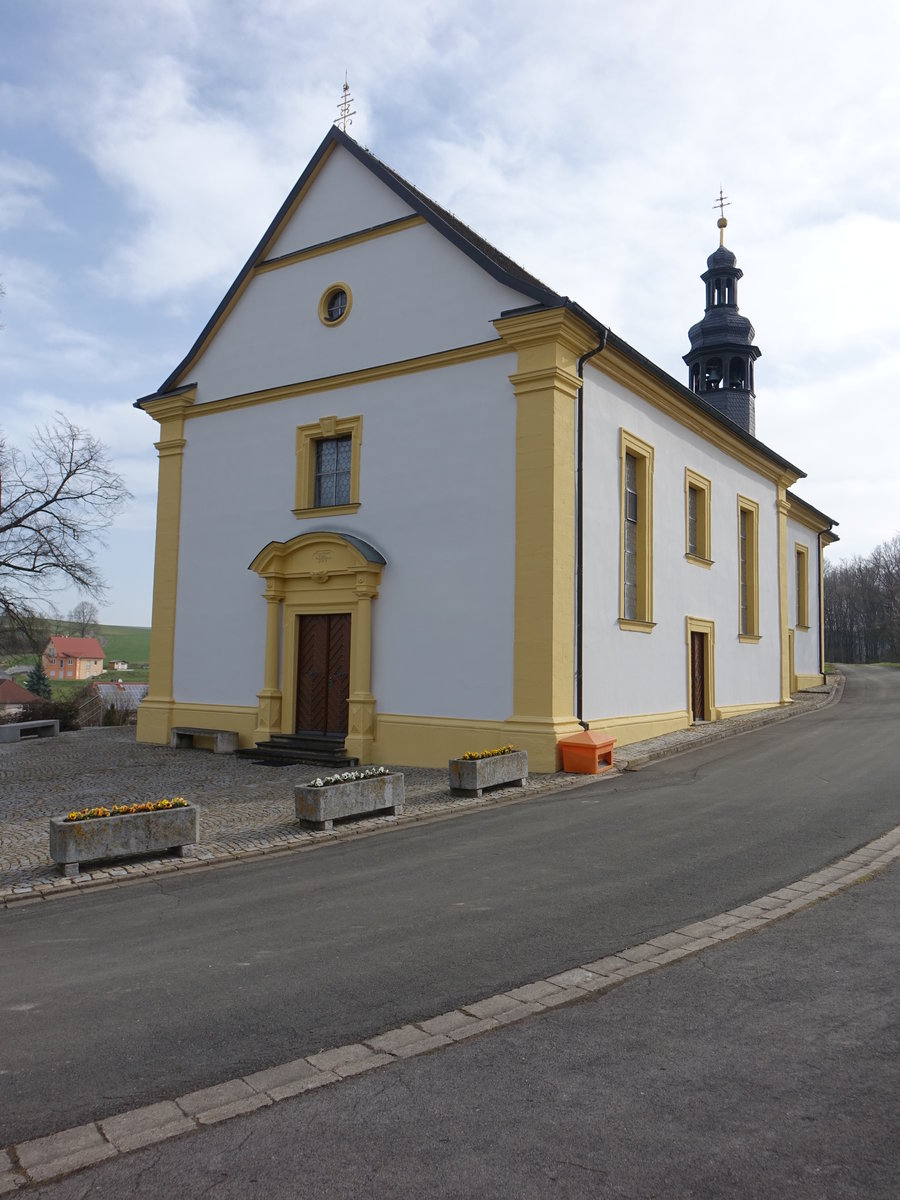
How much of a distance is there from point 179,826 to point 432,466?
834 cm

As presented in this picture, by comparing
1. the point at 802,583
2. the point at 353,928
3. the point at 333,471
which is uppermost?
the point at 333,471

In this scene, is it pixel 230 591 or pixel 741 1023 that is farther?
pixel 230 591

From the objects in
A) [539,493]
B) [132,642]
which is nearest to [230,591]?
[539,493]

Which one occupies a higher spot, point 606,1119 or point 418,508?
point 418,508

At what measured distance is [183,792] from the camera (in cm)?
1295

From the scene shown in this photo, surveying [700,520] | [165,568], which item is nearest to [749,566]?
[700,520]

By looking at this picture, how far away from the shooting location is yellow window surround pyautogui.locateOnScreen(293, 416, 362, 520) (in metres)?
16.9

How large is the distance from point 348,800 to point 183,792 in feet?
11.9

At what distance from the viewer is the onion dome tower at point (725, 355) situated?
28406 millimetres

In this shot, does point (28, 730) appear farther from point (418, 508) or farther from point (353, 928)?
point (353, 928)

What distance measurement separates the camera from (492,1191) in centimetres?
310

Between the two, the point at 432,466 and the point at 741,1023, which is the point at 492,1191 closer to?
the point at 741,1023

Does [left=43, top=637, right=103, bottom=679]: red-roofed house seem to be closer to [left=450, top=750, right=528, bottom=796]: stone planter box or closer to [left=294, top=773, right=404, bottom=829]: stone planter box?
[left=450, top=750, right=528, bottom=796]: stone planter box

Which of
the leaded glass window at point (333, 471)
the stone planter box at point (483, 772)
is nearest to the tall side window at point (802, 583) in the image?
the leaded glass window at point (333, 471)
